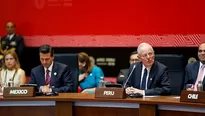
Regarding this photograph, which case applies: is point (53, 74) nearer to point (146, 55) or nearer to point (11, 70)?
point (11, 70)


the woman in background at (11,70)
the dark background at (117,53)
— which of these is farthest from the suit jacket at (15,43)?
the woman in background at (11,70)

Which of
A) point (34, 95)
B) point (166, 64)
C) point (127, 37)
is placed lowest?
point (34, 95)

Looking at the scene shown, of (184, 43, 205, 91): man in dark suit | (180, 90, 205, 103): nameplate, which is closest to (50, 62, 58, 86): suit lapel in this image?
(184, 43, 205, 91): man in dark suit

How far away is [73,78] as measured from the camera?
16.2 ft
